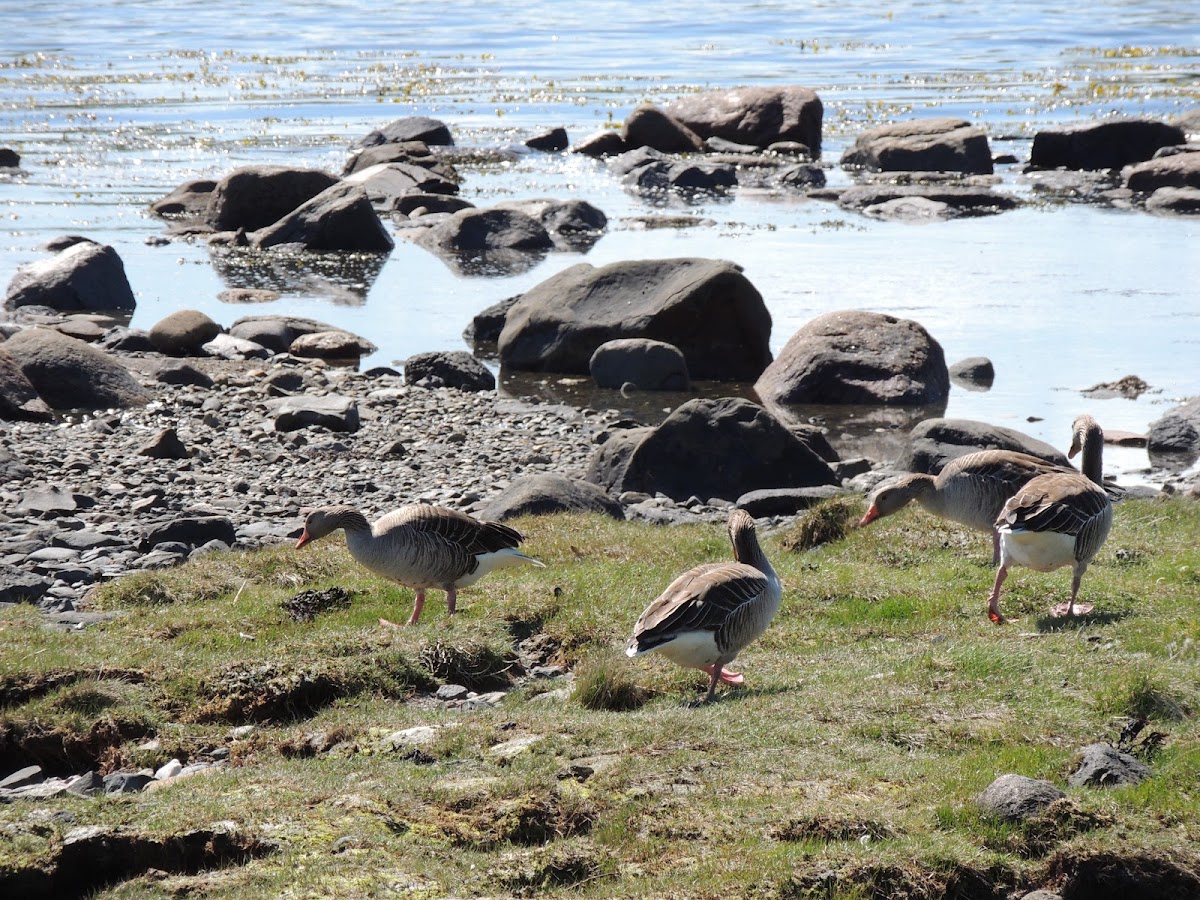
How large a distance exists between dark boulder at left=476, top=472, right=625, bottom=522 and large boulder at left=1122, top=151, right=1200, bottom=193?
1354 inches

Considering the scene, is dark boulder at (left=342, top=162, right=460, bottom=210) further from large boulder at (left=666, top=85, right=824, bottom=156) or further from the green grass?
the green grass

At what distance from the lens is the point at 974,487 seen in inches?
528

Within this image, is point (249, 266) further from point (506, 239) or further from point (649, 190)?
point (649, 190)

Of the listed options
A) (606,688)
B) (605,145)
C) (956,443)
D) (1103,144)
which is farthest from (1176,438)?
(605,145)

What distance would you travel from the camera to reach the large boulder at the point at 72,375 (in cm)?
2359

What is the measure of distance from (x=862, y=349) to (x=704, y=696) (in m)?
16.5

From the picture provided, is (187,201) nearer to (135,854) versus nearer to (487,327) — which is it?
(487,327)

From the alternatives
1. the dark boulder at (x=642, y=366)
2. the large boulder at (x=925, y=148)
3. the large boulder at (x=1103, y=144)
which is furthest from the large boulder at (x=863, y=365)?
the large boulder at (x=1103, y=144)

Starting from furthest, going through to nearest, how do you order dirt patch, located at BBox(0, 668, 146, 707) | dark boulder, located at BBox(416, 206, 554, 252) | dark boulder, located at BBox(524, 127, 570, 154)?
dark boulder, located at BBox(524, 127, 570, 154) → dark boulder, located at BBox(416, 206, 554, 252) → dirt patch, located at BBox(0, 668, 146, 707)

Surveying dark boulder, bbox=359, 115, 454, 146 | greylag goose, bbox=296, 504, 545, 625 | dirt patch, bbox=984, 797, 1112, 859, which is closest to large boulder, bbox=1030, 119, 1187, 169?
dark boulder, bbox=359, 115, 454, 146

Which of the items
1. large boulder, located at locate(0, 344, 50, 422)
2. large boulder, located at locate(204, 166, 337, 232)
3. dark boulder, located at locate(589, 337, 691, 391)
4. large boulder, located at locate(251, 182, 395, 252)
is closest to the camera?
large boulder, located at locate(0, 344, 50, 422)

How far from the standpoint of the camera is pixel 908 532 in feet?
51.0

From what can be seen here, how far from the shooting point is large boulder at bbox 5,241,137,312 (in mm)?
31906

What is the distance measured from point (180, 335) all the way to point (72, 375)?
451cm
